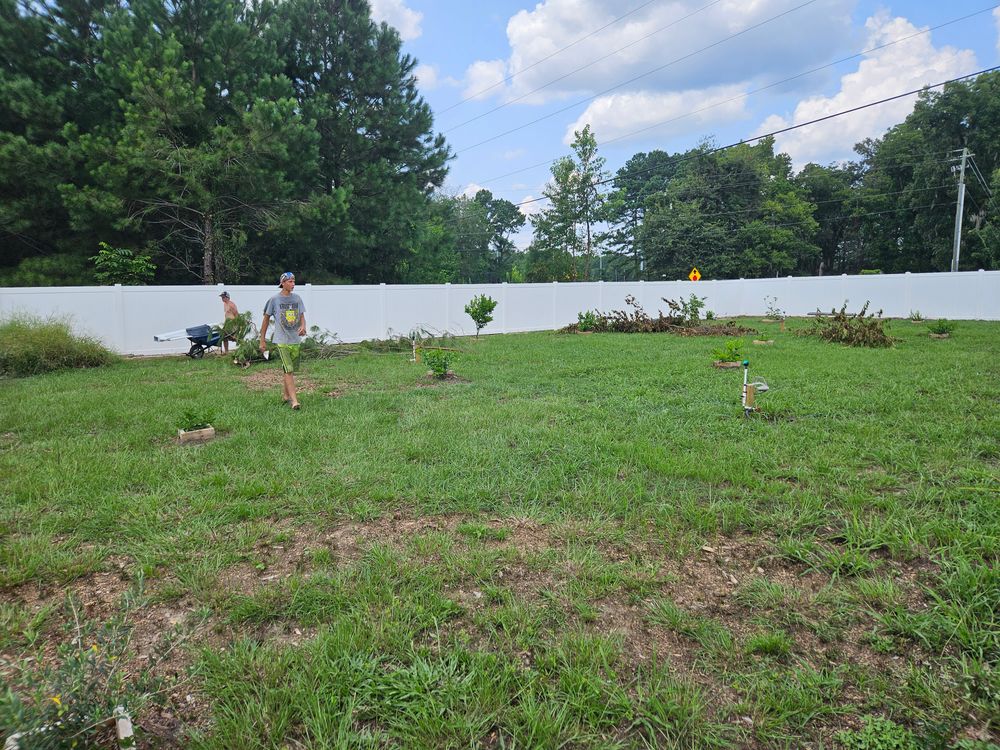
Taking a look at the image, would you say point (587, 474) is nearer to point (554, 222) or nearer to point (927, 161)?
point (554, 222)

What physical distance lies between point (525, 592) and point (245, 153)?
14.7m

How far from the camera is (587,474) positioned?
11.2 ft

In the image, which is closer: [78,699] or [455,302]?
[78,699]

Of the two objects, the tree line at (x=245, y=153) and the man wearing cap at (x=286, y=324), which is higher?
the tree line at (x=245, y=153)

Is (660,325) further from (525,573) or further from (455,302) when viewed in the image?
(525,573)

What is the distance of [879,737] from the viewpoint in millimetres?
1445

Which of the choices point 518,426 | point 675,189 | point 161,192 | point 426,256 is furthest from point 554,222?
point 518,426

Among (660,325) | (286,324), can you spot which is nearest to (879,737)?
(286,324)

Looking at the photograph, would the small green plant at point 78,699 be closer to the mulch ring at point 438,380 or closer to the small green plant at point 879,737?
the small green plant at point 879,737

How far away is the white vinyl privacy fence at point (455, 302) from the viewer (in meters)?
10.6

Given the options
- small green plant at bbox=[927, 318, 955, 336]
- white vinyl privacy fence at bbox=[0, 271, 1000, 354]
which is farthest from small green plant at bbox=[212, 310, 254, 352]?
small green plant at bbox=[927, 318, 955, 336]

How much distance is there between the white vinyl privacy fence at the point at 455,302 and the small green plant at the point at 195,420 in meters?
8.25

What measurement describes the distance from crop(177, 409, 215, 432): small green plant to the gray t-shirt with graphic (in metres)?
1.46

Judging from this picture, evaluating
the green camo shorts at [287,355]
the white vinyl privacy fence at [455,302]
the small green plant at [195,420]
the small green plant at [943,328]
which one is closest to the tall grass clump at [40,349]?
the white vinyl privacy fence at [455,302]
